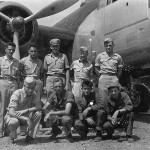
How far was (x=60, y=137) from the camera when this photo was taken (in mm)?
5391

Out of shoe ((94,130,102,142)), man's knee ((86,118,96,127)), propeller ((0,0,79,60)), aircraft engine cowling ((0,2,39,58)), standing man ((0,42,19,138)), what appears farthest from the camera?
aircraft engine cowling ((0,2,39,58))

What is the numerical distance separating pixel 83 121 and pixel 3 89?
1.69 meters

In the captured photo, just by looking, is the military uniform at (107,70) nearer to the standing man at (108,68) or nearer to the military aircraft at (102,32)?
the standing man at (108,68)

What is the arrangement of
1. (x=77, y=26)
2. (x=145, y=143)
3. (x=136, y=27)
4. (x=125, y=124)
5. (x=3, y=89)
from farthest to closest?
1. (x=77, y=26)
2. (x=136, y=27)
3. (x=3, y=89)
4. (x=125, y=124)
5. (x=145, y=143)

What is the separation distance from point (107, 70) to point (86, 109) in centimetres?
108

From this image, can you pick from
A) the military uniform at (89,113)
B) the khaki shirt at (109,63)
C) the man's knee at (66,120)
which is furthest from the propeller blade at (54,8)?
the man's knee at (66,120)

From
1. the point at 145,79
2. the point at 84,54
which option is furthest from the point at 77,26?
the point at 84,54

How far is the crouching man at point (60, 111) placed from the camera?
16.6 ft

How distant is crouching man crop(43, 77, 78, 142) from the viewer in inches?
199

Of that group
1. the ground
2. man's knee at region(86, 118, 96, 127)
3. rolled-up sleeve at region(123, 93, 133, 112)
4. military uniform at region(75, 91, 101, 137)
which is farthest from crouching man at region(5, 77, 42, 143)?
rolled-up sleeve at region(123, 93, 133, 112)

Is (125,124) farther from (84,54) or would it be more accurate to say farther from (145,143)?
(84,54)

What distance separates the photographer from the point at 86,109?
5.22 metres

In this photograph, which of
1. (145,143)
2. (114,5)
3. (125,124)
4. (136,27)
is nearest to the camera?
(145,143)

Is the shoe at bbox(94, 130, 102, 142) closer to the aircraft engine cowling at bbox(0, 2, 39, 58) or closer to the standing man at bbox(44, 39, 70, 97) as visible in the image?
the standing man at bbox(44, 39, 70, 97)
